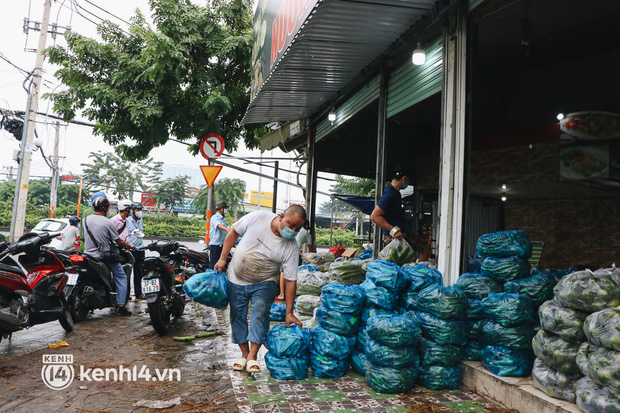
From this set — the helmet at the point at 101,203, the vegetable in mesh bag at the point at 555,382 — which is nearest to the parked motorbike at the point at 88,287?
the helmet at the point at 101,203

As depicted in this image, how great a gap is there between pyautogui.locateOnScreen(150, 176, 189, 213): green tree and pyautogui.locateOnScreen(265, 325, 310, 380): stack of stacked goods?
5076 centimetres

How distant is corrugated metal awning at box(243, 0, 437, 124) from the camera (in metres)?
4.84

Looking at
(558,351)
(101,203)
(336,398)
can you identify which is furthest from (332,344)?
(101,203)

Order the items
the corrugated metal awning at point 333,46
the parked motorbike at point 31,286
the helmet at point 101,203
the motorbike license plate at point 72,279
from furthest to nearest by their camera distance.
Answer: the helmet at point 101,203 → the motorbike license plate at point 72,279 → the corrugated metal awning at point 333,46 → the parked motorbike at point 31,286

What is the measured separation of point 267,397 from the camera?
3447mm

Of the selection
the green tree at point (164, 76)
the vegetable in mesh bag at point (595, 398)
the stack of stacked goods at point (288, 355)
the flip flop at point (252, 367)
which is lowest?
the flip flop at point (252, 367)

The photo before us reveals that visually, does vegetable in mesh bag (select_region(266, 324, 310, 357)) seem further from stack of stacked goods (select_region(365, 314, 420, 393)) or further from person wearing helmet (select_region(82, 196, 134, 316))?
person wearing helmet (select_region(82, 196, 134, 316))

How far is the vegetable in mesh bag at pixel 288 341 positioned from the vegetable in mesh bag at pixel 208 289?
59 cm

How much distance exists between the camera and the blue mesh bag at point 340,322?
4.04 metres

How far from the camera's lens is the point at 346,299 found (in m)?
4.05

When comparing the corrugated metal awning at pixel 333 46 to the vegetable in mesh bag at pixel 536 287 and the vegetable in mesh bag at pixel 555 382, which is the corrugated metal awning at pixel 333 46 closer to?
the vegetable in mesh bag at pixel 536 287

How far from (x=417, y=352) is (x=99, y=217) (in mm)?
4984

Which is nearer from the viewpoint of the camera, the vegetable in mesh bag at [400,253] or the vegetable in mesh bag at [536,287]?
the vegetable in mesh bag at [536,287]

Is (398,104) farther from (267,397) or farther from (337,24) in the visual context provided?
(267,397)
